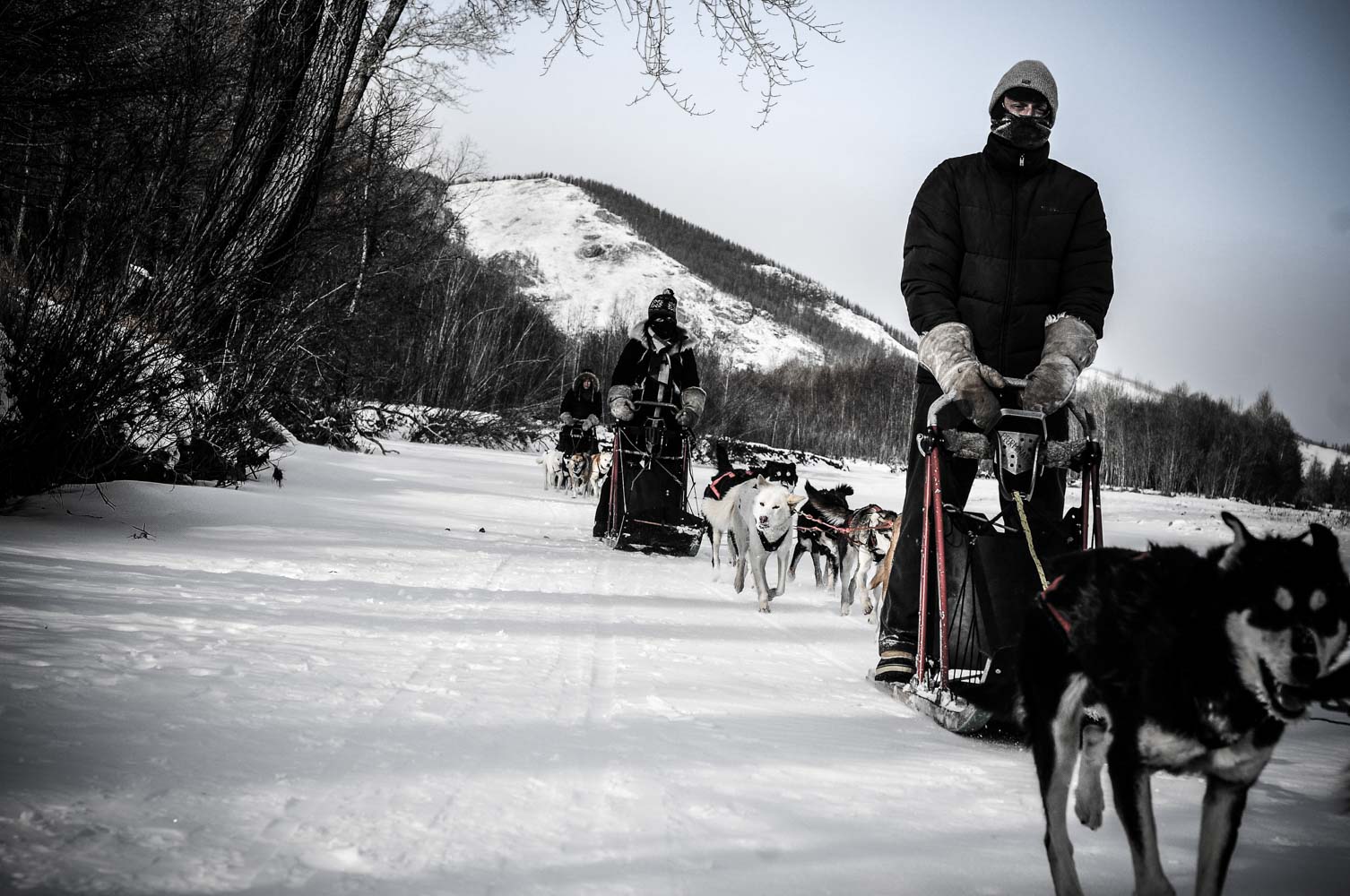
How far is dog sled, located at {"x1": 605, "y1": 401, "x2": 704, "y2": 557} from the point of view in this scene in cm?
780

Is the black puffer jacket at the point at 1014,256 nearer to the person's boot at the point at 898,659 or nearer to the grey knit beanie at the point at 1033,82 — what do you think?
the grey knit beanie at the point at 1033,82

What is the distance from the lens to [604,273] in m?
124

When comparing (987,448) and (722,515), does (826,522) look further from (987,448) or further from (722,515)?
(987,448)

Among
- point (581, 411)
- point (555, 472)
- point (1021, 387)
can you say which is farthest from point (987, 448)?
point (555, 472)

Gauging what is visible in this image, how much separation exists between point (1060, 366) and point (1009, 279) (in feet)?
1.54

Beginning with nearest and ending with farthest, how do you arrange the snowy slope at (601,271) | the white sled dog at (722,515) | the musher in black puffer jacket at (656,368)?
the white sled dog at (722,515) → the musher in black puffer jacket at (656,368) → the snowy slope at (601,271)

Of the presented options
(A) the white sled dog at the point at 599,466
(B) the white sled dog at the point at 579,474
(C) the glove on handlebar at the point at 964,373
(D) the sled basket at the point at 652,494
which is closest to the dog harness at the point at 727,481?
(D) the sled basket at the point at 652,494

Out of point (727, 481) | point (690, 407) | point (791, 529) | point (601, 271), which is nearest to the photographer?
point (791, 529)

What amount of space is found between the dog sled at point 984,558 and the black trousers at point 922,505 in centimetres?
5

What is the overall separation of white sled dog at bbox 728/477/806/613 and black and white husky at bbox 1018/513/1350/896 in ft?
12.9

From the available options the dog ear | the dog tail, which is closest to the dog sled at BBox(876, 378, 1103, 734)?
the dog ear

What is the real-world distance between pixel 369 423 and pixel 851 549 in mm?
15885

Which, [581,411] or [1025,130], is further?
[581,411]

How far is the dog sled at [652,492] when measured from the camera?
307 inches
